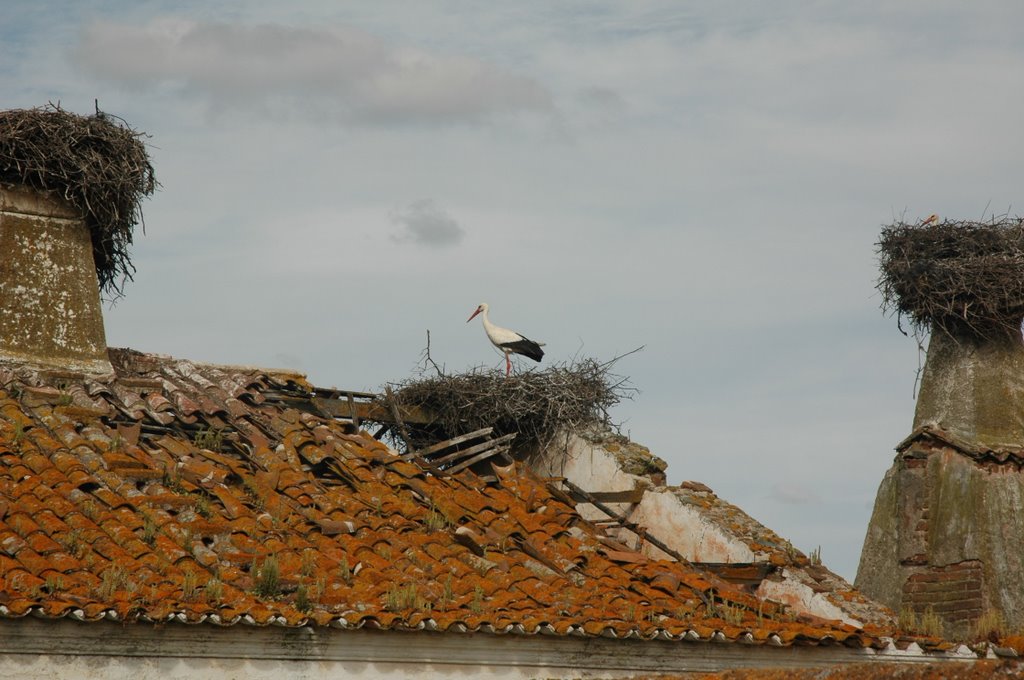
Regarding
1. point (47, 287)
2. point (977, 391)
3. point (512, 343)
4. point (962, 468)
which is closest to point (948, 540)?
point (962, 468)

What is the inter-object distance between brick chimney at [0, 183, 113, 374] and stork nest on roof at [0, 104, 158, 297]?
187mm

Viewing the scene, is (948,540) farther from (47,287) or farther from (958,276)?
(47,287)

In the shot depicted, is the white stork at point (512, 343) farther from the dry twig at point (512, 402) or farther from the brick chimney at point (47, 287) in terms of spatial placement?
the brick chimney at point (47, 287)

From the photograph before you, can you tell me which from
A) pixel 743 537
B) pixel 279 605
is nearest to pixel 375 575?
pixel 279 605

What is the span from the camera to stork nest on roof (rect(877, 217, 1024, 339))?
14648mm

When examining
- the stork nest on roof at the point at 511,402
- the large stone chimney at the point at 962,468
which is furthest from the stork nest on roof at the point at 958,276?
the stork nest on roof at the point at 511,402

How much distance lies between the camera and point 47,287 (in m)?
13.0

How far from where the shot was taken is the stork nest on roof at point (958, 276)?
14.6 m

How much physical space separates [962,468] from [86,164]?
8.73 m

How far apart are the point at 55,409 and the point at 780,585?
→ 605cm

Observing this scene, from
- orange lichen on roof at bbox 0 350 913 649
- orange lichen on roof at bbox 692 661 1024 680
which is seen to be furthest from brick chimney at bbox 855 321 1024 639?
orange lichen on roof at bbox 692 661 1024 680

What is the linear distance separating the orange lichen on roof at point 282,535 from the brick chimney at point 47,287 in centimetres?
49

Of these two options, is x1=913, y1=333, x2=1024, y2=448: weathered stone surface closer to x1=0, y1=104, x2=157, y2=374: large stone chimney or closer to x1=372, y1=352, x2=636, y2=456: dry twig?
x1=372, y1=352, x2=636, y2=456: dry twig

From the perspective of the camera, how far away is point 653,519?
13336mm
